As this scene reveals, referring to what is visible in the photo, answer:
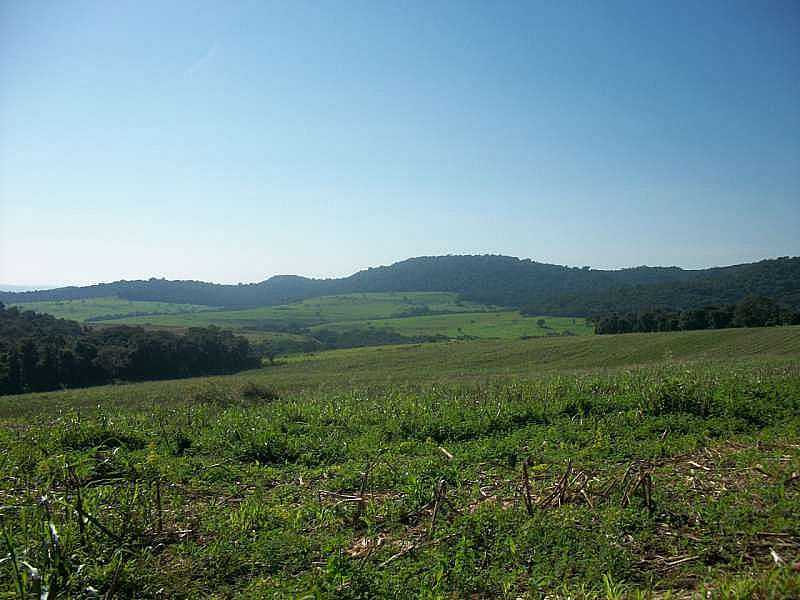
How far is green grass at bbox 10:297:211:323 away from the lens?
11456 centimetres

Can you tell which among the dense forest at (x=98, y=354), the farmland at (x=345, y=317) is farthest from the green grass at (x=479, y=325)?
the dense forest at (x=98, y=354)

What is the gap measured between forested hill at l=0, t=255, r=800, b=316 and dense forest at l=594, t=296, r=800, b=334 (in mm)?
9209

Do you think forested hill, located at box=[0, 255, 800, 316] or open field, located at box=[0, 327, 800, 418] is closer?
open field, located at box=[0, 327, 800, 418]

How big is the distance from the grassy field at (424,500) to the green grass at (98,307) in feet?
394

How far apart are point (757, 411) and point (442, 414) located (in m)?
5.81

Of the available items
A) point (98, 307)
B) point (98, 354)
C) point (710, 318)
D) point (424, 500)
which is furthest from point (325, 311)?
point (424, 500)

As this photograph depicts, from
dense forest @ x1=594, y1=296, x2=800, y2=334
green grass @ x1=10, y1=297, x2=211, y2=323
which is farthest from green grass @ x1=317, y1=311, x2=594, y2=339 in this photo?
green grass @ x1=10, y1=297, x2=211, y2=323

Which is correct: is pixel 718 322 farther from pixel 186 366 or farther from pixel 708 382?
pixel 186 366

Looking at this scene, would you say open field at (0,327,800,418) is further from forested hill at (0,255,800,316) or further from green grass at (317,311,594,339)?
forested hill at (0,255,800,316)

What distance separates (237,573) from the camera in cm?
437

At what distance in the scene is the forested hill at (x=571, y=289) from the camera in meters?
94.3

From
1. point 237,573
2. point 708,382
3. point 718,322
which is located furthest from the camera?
point 718,322

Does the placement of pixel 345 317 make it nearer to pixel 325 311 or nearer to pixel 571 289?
pixel 325 311

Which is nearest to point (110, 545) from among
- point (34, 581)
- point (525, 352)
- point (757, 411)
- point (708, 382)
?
point (34, 581)
